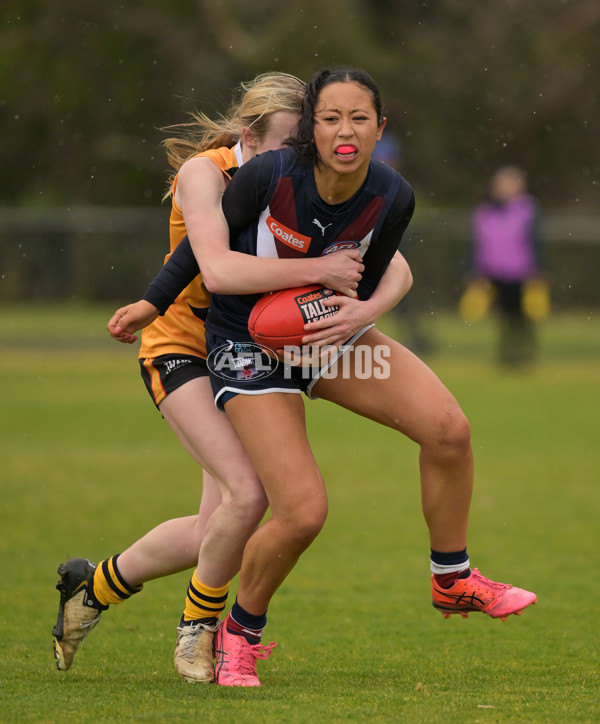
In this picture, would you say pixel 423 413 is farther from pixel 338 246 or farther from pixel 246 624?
pixel 246 624

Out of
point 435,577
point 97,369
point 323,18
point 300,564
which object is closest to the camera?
point 435,577

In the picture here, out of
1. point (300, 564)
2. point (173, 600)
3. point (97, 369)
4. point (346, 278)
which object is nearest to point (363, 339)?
point (346, 278)

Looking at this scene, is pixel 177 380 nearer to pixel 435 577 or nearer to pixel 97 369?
pixel 435 577

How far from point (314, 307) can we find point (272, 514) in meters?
0.69

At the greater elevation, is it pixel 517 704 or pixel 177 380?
pixel 177 380

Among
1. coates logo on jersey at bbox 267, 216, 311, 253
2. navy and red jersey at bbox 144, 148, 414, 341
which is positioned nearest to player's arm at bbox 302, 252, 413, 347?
navy and red jersey at bbox 144, 148, 414, 341

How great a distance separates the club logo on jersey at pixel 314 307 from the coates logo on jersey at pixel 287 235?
0.17 metres

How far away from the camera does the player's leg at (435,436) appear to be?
4.07m

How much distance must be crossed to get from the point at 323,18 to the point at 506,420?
14.8 metres

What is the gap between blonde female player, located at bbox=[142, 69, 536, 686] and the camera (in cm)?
394

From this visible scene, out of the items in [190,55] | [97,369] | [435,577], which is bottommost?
[97,369]

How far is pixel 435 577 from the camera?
14.1 ft

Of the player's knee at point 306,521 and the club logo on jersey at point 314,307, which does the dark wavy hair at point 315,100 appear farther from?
the player's knee at point 306,521

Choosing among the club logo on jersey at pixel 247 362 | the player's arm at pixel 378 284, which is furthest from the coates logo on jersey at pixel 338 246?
the club logo on jersey at pixel 247 362
